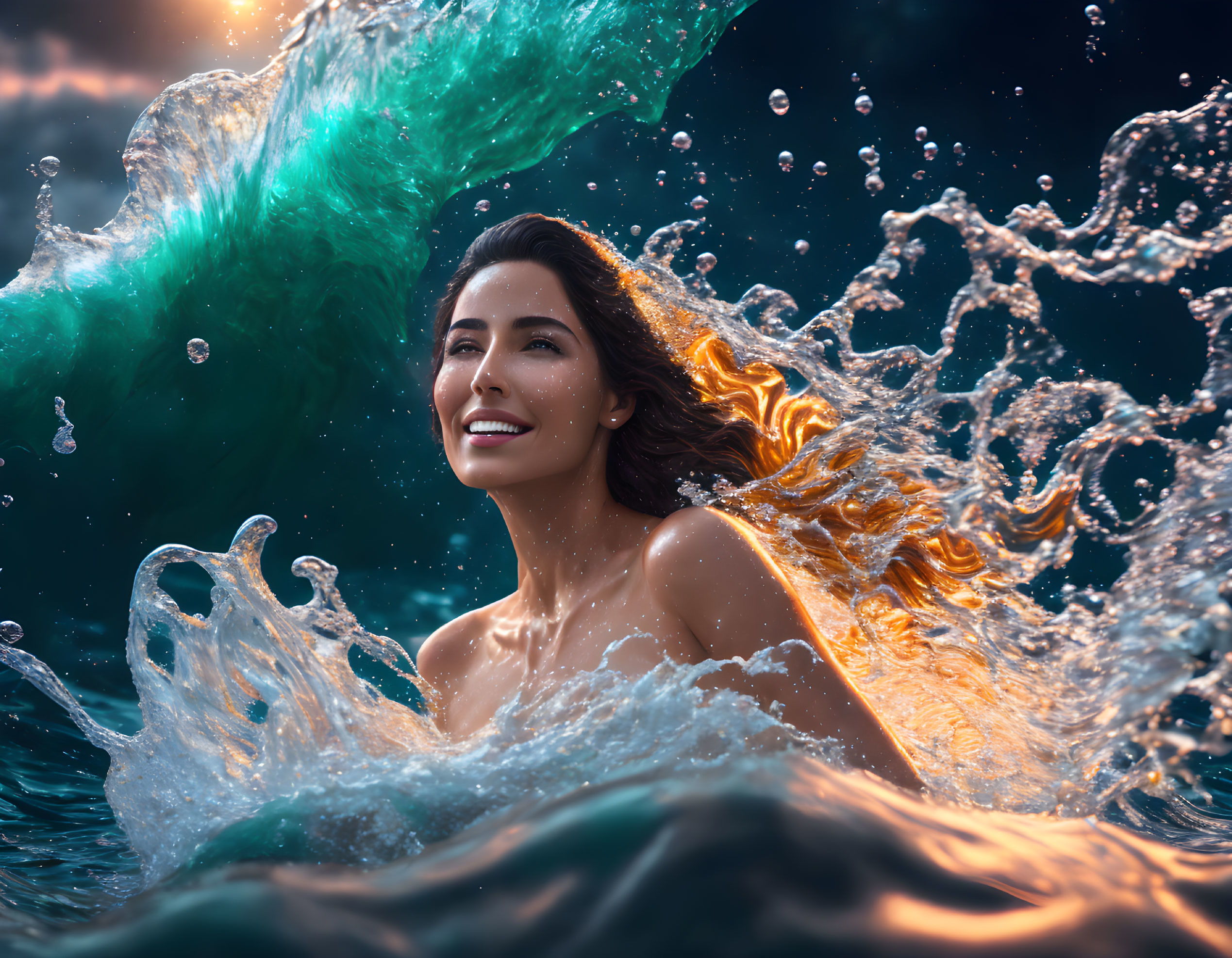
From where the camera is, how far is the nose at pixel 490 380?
87.5 inches

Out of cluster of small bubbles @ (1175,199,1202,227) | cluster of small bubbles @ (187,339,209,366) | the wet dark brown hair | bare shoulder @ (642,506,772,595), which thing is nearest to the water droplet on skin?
cluster of small bubbles @ (187,339,209,366)

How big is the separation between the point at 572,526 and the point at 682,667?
0.66 metres

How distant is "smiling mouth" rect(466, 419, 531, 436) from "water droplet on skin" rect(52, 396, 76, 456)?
8.04 feet

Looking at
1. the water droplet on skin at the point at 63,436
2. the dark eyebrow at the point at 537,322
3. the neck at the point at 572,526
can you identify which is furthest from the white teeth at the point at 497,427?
the water droplet on skin at the point at 63,436

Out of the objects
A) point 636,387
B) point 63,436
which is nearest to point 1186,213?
point 636,387

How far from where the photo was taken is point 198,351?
388cm

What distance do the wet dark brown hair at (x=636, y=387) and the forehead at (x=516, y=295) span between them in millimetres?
29

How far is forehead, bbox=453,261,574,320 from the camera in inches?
91.7

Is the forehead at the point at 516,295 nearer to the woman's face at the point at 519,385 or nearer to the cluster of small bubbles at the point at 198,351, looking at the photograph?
the woman's face at the point at 519,385

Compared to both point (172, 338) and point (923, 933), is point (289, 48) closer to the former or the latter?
point (172, 338)

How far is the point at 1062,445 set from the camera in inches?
88.4

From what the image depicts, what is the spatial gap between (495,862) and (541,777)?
2.09 feet

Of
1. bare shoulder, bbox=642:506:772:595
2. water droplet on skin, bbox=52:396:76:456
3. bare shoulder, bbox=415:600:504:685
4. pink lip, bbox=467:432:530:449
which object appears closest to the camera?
bare shoulder, bbox=642:506:772:595

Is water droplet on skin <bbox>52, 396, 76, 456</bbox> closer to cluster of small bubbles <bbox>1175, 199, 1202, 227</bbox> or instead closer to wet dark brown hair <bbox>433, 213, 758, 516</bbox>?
wet dark brown hair <bbox>433, 213, 758, 516</bbox>
